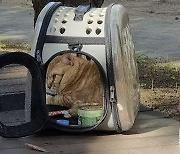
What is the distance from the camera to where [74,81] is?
2.83 m

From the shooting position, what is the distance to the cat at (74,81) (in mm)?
2797

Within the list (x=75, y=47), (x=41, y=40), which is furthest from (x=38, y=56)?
(x=75, y=47)

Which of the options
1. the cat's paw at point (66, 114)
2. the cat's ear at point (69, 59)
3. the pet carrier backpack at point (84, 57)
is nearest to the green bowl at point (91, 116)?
the pet carrier backpack at point (84, 57)

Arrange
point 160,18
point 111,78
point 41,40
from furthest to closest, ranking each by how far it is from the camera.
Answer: point 160,18 < point 41,40 < point 111,78

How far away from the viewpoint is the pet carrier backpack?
268 centimetres

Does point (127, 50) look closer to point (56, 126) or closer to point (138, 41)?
point (56, 126)

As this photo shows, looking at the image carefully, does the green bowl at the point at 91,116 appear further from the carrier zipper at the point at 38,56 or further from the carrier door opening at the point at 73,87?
the carrier zipper at the point at 38,56

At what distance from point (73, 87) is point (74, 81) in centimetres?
3

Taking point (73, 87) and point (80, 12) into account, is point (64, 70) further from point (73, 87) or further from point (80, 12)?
point (80, 12)

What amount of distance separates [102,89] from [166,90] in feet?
5.04

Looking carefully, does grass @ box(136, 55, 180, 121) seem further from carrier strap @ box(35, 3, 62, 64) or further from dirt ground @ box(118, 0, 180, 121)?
carrier strap @ box(35, 3, 62, 64)

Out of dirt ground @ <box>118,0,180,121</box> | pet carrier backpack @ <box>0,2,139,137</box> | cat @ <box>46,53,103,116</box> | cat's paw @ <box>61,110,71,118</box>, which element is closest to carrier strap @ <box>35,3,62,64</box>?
pet carrier backpack @ <box>0,2,139,137</box>

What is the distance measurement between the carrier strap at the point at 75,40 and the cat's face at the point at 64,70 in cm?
10

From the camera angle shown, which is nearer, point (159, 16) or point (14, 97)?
point (14, 97)
